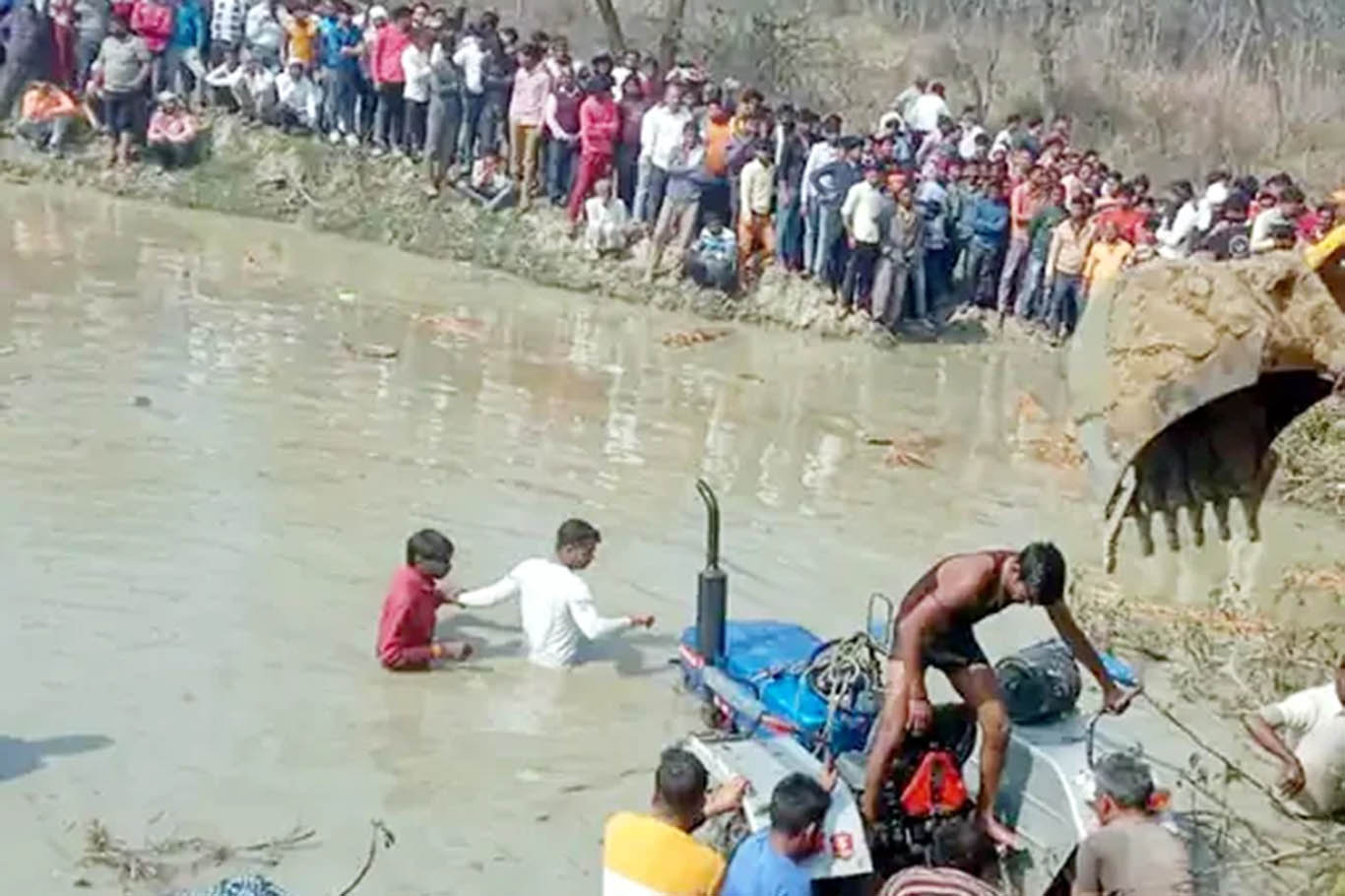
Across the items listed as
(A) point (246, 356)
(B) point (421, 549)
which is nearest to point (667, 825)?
(B) point (421, 549)

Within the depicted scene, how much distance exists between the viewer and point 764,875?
23.5 feet

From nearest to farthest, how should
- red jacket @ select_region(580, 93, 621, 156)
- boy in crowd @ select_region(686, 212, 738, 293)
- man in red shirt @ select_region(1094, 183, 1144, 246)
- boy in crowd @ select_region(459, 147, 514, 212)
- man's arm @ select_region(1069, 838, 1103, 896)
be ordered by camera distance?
man's arm @ select_region(1069, 838, 1103, 896) → man in red shirt @ select_region(1094, 183, 1144, 246) → boy in crowd @ select_region(686, 212, 738, 293) → red jacket @ select_region(580, 93, 621, 156) → boy in crowd @ select_region(459, 147, 514, 212)

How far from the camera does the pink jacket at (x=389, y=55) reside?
21438 mm

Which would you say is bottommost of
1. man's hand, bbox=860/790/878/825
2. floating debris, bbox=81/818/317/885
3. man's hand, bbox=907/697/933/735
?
floating debris, bbox=81/818/317/885

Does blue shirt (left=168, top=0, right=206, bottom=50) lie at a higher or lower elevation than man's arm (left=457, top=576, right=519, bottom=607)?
higher

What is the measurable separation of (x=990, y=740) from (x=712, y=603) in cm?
196

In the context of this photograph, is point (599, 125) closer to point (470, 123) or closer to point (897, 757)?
point (470, 123)

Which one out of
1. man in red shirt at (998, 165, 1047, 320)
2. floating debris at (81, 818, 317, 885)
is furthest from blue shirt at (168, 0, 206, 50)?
floating debris at (81, 818, 317, 885)

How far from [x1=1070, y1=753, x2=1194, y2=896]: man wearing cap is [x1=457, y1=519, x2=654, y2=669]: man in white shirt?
3.72 m

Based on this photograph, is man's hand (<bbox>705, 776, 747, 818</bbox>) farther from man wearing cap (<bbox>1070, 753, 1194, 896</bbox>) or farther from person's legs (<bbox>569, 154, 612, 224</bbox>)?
person's legs (<bbox>569, 154, 612, 224</bbox>)

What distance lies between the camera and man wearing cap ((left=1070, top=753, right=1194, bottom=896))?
22.8 feet

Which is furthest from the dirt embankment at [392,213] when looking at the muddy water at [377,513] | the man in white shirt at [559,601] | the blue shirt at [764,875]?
the blue shirt at [764,875]

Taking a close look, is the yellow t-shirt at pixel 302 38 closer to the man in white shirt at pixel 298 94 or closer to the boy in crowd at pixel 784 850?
the man in white shirt at pixel 298 94

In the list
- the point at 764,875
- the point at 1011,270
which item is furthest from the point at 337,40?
the point at 764,875
